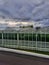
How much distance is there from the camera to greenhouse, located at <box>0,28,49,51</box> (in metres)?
30.7

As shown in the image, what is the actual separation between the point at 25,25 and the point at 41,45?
45.4 feet

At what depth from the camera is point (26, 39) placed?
108 feet

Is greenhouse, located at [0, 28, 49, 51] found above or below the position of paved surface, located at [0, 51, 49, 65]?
above

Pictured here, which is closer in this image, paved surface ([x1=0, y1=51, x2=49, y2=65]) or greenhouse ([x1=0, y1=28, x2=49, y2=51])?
paved surface ([x1=0, y1=51, x2=49, y2=65])

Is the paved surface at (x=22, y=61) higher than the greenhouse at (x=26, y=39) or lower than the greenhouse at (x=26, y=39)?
lower

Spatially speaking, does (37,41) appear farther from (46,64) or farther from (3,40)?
(46,64)

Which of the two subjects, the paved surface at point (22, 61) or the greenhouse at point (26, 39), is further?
the greenhouse at point (26, 39)

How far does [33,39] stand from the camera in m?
31.8

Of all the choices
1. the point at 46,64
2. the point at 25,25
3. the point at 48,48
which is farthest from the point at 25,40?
the point at 46,64

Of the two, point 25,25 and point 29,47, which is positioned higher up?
point 25,25

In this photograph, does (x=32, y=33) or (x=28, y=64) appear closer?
(x=28, y=64)

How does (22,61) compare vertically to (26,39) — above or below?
below

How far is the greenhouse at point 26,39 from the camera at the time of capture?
30719 mm

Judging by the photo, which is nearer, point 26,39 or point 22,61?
point 22,61
